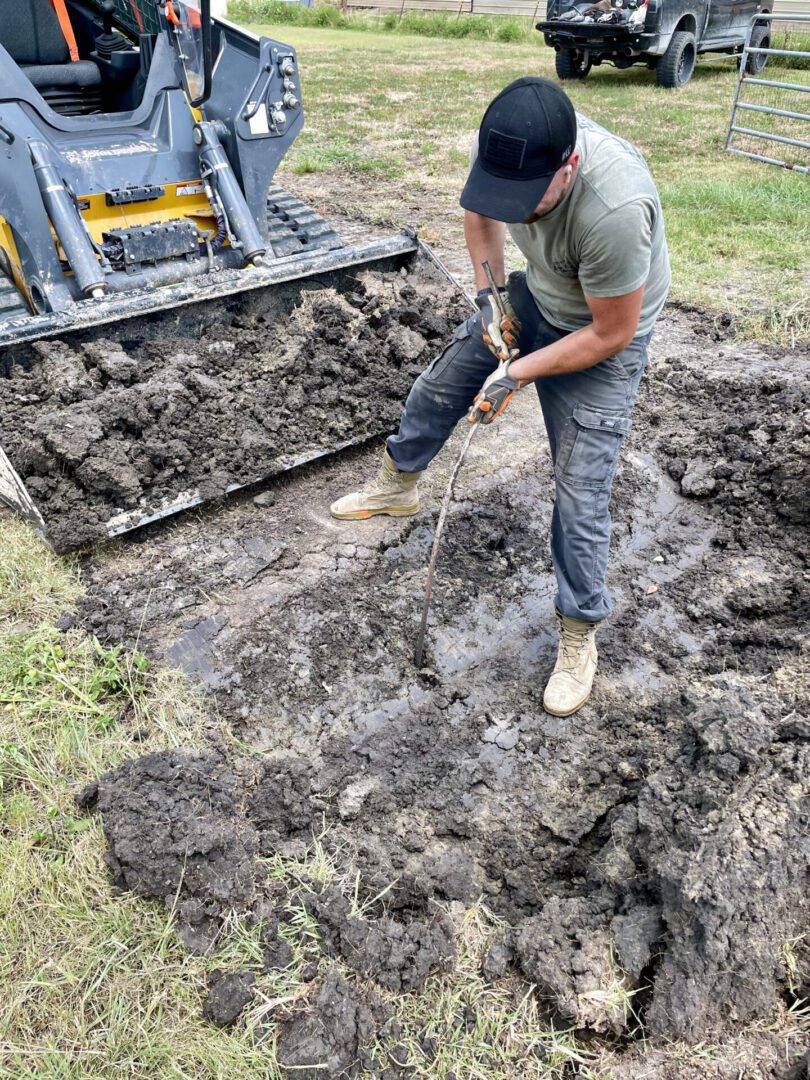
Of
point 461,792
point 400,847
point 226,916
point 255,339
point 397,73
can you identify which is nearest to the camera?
point 226,916

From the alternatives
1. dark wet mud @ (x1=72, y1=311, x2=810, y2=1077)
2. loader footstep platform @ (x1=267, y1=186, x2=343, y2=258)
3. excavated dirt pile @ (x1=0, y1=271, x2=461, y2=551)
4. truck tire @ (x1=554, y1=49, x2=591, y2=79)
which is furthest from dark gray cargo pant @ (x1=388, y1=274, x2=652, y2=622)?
truck tire @ (x1=554, y1=49, x2=591, y2=79)

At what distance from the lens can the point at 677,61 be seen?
1216 centimetres

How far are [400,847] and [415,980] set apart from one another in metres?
0.42

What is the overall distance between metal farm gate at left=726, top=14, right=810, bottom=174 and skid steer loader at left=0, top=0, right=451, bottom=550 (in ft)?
17.9

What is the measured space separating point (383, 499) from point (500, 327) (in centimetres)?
107

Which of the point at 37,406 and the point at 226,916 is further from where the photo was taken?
the point at 37,406

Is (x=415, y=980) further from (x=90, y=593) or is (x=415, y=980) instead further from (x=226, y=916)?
(x=90, y=593)

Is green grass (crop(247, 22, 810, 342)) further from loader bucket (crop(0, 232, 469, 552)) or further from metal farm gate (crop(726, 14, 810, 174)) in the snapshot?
loader bucket (crop(0, 232, 469, 552))

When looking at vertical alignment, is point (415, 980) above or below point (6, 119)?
below

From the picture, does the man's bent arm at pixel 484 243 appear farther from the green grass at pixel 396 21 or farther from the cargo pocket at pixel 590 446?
the green grass at pixel 396 21

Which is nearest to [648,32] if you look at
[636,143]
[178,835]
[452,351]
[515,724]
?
[636,143]

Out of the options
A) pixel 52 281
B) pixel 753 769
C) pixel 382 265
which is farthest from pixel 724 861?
pixel 52 281

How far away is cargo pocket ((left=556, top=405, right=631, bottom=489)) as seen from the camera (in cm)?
257

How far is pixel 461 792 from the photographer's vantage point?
2572 millimetres
